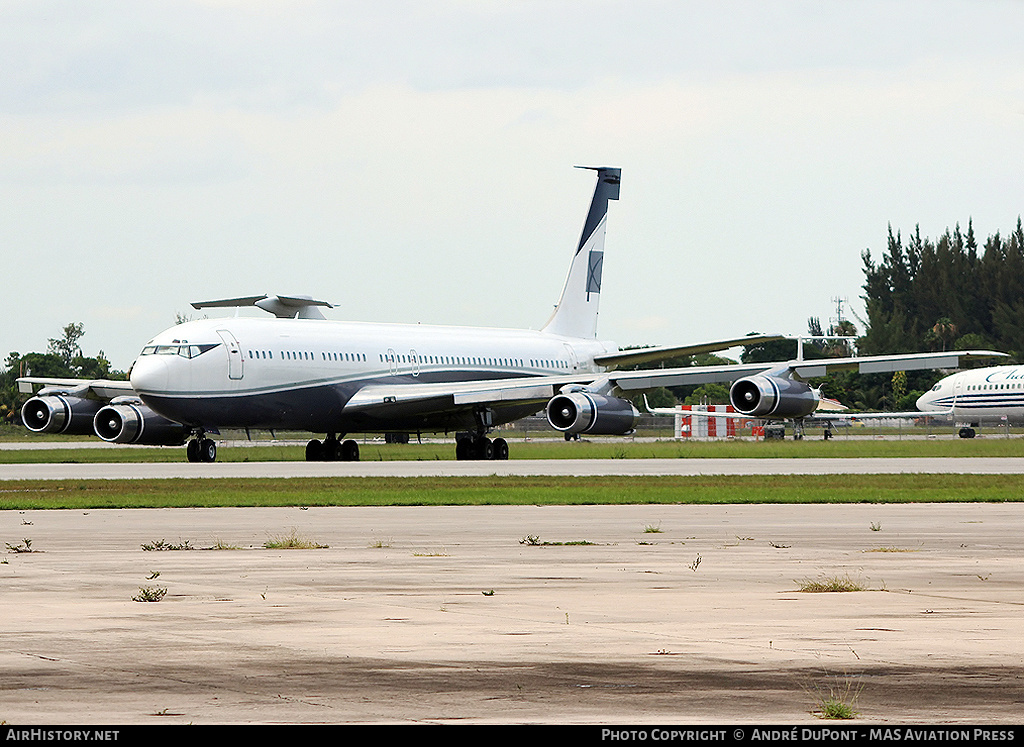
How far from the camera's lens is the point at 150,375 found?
46750mm

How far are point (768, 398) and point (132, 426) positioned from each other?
21.3m

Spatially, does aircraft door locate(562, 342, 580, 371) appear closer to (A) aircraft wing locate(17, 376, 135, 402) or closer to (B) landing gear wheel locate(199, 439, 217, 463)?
(A) aircraft wing locate(17, 376, 135, 402)

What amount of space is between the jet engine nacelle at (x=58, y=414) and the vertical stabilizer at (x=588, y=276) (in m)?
19.1

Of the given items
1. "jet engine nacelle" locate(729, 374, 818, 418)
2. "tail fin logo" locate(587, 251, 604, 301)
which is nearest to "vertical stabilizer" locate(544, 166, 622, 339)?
"tail fin logo" locate(587, 251, 604, 301)

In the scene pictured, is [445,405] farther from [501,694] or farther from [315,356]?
[501,694]

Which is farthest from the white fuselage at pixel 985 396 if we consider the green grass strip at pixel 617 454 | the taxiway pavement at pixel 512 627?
the taxiway pavement at pixel 512 627

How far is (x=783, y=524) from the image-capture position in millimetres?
22859

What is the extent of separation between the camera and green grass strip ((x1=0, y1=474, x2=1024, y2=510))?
28250mm

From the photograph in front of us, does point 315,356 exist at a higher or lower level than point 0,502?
higher

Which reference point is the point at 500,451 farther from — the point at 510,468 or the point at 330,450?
the point at 510,468

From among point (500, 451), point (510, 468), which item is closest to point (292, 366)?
point (500, 451)

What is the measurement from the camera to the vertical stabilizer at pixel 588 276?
6556 cm
